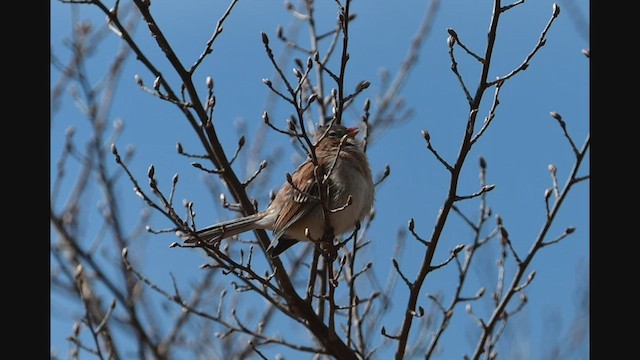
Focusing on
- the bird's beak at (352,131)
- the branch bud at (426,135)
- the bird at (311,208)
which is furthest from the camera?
the bird's beak at (352,131)

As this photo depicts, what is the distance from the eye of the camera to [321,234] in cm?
523

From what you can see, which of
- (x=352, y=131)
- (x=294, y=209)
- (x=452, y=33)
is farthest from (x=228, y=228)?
(x=452, y=33)

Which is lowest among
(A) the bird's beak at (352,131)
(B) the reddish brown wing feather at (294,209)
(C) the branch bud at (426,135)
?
(C) the branch bud at (426,135)

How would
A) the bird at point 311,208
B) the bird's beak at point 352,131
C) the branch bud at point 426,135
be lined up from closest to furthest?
the branch bud at point 426,135 < the bird at point 311,208 < the bird's beak at point 352,131

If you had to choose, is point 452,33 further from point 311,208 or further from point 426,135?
point 311,208

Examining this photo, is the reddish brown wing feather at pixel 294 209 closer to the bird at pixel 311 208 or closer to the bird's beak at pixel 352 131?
the bird at pixel 311 208

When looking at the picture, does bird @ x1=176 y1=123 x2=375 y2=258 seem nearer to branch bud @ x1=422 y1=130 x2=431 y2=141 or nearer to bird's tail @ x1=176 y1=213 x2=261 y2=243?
bird's tail @ x1=176 y1=213 x2=261 y2=243

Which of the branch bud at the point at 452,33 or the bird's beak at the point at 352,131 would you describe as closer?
the branch bud at the point at 452,33

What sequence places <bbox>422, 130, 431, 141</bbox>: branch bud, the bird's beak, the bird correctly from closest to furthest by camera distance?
1. <bbox>422, 130, 431, 141</bbox>: branch bud
2. the bird
3. the bird's beak

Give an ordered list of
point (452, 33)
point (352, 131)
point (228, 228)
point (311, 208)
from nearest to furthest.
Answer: point (452, 33), point (228, 228), point (311, 208), point (352, 131)

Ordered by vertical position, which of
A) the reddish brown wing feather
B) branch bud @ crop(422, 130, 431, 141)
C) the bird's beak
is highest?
the bird's beak

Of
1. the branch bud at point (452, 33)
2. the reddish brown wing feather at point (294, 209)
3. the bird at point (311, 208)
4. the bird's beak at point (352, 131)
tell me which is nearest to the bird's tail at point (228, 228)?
the bird at point (311, 208)

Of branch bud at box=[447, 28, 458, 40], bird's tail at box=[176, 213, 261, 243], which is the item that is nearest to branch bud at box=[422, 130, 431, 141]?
branch bud at box=[447, 28, 458, 40]
